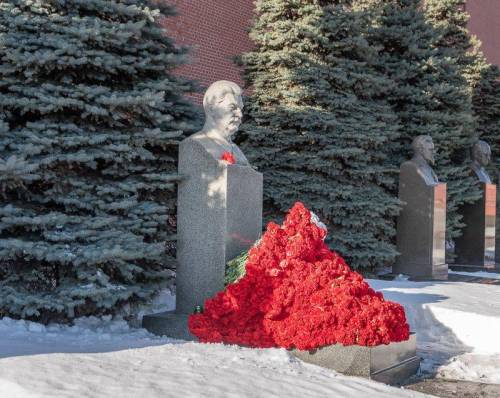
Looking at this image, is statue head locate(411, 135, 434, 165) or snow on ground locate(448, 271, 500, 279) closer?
statue head locate(411, 135, 434, 165)

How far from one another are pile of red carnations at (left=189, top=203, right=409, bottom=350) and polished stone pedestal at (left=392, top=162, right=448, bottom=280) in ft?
21.2

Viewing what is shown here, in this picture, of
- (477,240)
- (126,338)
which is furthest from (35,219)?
(477,240)

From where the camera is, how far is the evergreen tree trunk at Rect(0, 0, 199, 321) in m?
6.38

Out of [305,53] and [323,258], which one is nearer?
[323,258]

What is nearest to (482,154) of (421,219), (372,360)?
(421,219)

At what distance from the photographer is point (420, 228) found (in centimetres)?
1255

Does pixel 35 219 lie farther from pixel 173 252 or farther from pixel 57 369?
pixel 57 369

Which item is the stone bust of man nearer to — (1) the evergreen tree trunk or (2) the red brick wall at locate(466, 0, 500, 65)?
(1) the evergreen tree trunk

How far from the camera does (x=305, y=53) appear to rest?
11.6m

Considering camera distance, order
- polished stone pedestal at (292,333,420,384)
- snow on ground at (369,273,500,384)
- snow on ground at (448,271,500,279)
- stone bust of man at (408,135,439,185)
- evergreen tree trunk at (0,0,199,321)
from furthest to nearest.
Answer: snow on ground at (448,271,500,279)
stone bust of man at (408,135,439,185)
evergreen tree trunk at (0,0,199,321)
snow on ground at (369,273,500,384)
polished stone pedestal at (292,333,420,384)

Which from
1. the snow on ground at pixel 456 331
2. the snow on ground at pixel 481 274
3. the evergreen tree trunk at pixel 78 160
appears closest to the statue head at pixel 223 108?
the evergreen tree trunk at pixel 78 160

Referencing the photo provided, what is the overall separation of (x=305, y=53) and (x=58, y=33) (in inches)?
215

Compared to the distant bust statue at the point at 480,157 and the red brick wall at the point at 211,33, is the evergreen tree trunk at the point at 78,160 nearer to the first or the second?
the red brick wall at the point at 211,33

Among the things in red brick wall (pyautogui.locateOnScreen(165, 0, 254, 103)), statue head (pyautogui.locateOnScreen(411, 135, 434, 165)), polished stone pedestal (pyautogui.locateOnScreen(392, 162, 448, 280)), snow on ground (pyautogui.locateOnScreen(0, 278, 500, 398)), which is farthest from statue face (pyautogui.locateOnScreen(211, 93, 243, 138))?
red brick wall (pyautogui.locateOnScreen(165, 0, 254, 103))
